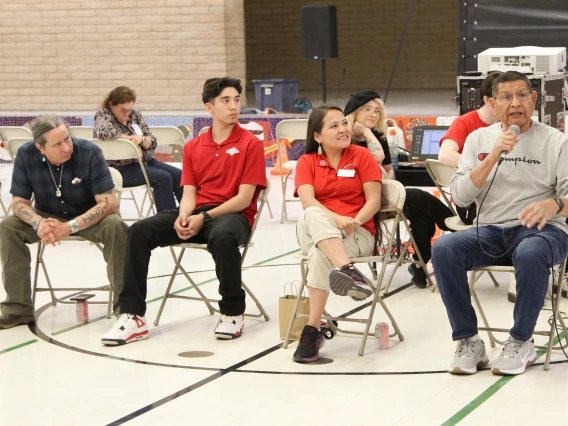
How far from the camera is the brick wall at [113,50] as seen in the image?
42.6ft

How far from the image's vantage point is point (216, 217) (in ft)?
16.0

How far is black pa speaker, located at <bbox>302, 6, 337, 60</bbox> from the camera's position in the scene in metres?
11.9

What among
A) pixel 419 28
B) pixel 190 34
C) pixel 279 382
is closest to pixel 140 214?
pixel 279 382

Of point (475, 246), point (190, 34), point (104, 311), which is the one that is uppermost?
point (190, 34)

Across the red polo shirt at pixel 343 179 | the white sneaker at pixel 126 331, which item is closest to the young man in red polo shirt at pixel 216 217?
the white sneaker at pixel 126 331

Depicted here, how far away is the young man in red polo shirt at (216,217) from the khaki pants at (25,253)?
0.20 m

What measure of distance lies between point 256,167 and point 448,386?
1.63m

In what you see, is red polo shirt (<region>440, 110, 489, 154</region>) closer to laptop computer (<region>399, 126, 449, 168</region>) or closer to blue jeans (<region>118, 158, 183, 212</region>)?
laptop computer (<region>399, 126, 449, 168</region>)

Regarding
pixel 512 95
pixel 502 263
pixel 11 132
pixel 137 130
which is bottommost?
pixel 502 263

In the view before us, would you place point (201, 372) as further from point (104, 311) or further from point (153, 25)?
point (153, 25)

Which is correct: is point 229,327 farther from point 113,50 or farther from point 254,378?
point 113,50

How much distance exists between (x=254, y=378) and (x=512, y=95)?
1.60 meters

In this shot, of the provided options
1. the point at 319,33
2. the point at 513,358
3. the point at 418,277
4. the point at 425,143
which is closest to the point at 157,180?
the point at 425,143

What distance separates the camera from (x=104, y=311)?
17.7ft
